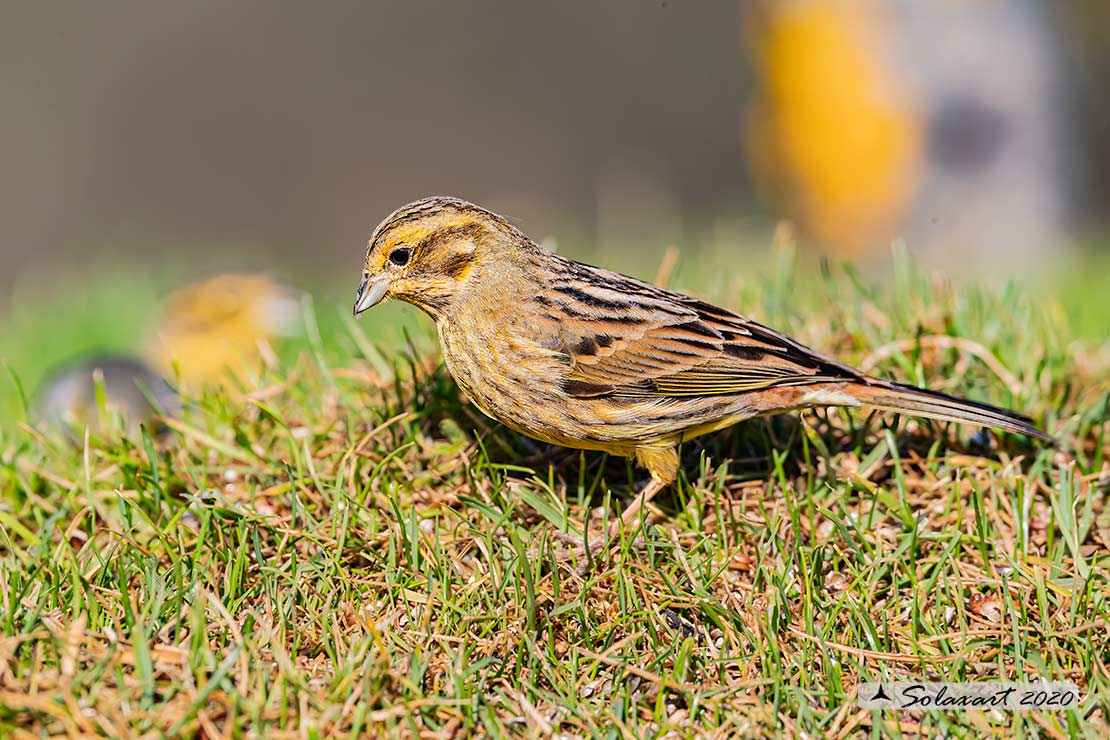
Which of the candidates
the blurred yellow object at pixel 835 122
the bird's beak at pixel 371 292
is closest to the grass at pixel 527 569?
the bird's beak at pixel 371 292

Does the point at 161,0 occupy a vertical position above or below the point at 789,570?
above

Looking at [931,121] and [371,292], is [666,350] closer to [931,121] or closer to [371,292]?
[371,292]

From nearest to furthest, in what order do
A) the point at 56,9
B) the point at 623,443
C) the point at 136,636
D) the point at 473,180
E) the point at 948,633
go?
the point at 136,636 → the point at 948,633 → the point at 623,443 → the point at 473,180 → the point at 56,9

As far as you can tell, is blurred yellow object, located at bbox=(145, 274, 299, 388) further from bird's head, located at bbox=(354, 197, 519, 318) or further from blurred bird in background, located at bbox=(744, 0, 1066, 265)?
blurred bird in background, located at bbox=(744, 0, 1066, 265)

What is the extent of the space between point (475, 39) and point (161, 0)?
5533mm

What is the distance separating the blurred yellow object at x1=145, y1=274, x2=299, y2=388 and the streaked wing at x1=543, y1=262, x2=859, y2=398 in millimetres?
3100

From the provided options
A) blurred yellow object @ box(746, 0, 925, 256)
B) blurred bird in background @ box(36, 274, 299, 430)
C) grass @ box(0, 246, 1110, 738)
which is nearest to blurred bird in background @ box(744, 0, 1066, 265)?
blurred yellow object @ box(746, 0, 925, 256)

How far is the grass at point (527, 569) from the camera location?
3.65 m

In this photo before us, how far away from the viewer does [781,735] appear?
11.9 feet

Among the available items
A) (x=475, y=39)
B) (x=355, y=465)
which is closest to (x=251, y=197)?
(x=475, y=39)

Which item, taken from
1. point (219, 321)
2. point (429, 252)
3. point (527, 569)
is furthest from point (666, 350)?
point (219, 321)

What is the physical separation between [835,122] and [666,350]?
663 cm

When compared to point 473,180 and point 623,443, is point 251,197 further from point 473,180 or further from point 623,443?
point 623,443

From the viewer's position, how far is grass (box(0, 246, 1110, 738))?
365cm
